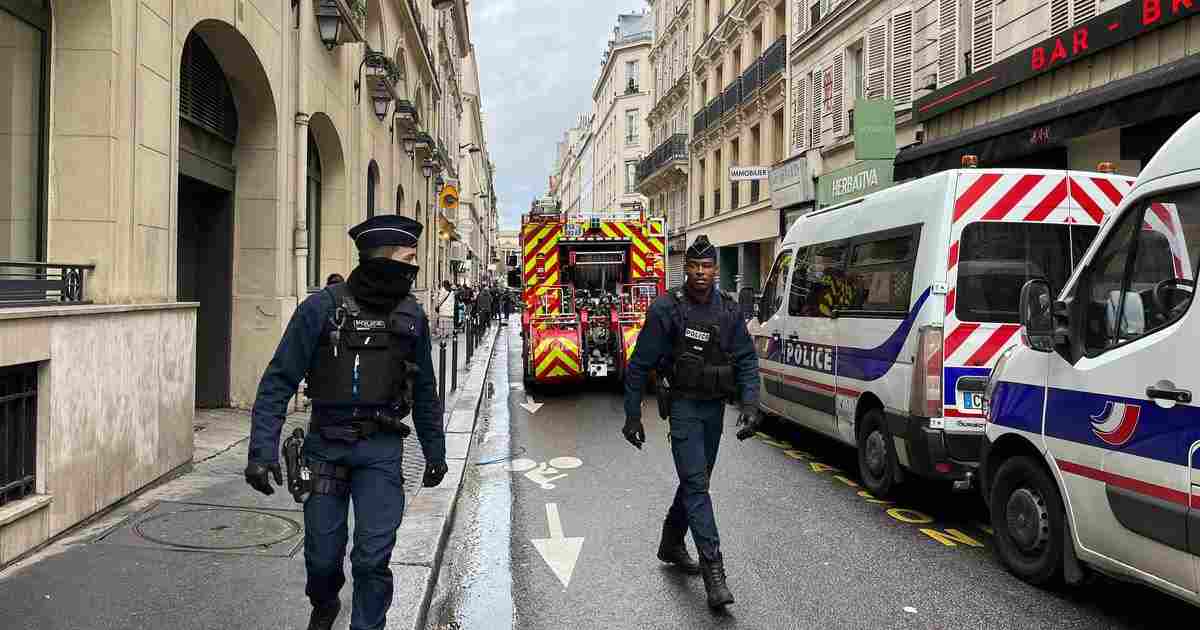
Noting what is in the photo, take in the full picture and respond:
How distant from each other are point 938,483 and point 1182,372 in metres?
4.20

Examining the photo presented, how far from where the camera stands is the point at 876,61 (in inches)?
733

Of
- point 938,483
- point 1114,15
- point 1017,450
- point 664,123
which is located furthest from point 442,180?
point 1017,450

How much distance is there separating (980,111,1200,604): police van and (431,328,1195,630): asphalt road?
0.40 m

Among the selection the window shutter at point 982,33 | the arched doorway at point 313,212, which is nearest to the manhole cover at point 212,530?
the arched doorway at point 313,212

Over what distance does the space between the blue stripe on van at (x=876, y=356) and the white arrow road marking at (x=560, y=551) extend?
268 centimetres

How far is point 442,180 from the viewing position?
32000 mm

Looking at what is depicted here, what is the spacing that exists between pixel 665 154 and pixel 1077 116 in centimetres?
2779

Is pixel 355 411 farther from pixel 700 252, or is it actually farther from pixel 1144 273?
pixel 1144 273

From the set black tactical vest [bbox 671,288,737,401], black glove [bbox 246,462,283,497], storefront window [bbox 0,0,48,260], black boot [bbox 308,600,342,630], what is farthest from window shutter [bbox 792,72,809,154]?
black glove [bbox 246,462,283,497]

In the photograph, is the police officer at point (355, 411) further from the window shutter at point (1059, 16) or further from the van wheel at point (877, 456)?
the window shutter at point (1059, 16)

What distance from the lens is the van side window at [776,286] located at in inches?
380

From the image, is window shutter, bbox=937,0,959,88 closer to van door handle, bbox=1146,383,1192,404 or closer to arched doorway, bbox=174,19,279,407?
arched doorway, bbox=174,19,279,407

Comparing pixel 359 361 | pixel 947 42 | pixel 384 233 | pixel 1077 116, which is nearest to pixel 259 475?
pixel 359 361

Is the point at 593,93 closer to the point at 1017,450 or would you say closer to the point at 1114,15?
the point at 1114,15
